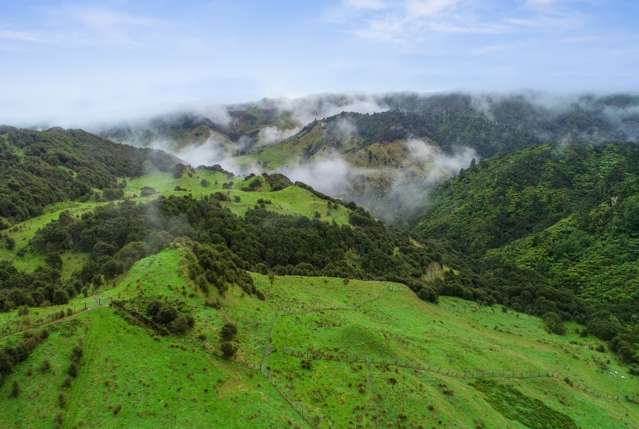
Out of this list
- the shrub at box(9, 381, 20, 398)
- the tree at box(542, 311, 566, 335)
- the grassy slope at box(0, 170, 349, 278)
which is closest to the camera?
the shrub at box(9, 381, 20, 398)

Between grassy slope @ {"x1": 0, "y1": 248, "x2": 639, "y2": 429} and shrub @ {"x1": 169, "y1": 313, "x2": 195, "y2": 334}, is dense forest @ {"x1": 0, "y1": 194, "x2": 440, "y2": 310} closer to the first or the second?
shrub @ {"x1": 169, "y1": 313, "x2": 195, "y2": 334}

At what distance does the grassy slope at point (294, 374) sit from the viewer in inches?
1738

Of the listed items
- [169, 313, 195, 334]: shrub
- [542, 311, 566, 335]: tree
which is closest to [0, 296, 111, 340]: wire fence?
[169, 313, 195, 334]: shrub

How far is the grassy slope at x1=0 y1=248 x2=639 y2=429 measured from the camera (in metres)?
44.2

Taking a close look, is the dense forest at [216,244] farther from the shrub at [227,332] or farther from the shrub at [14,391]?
the shrub at [14,391]

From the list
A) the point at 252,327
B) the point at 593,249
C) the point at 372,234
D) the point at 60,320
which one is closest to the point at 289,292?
the point at 252,327

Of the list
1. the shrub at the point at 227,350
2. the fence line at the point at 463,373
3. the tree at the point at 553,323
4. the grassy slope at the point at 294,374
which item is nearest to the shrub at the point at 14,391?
the grassy slope at the point at 294,374

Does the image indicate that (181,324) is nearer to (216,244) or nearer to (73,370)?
(73,370)

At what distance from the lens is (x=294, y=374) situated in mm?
55406

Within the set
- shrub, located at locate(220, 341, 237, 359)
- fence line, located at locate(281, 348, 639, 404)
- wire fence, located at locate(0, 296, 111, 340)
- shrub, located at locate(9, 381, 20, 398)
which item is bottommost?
fence line, located at locate(281, 348, 639, 404)

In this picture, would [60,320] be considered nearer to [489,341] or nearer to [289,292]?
[289,292]

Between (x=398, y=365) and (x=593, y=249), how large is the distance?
157651 mm

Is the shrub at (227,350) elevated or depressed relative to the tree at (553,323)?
elevated

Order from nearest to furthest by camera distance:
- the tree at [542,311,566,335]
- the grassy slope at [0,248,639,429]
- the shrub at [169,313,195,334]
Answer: the grassy slope at [0,248,639,429] → the shrub at [169,313,195,334] → the tree at [542,311,566,335]
